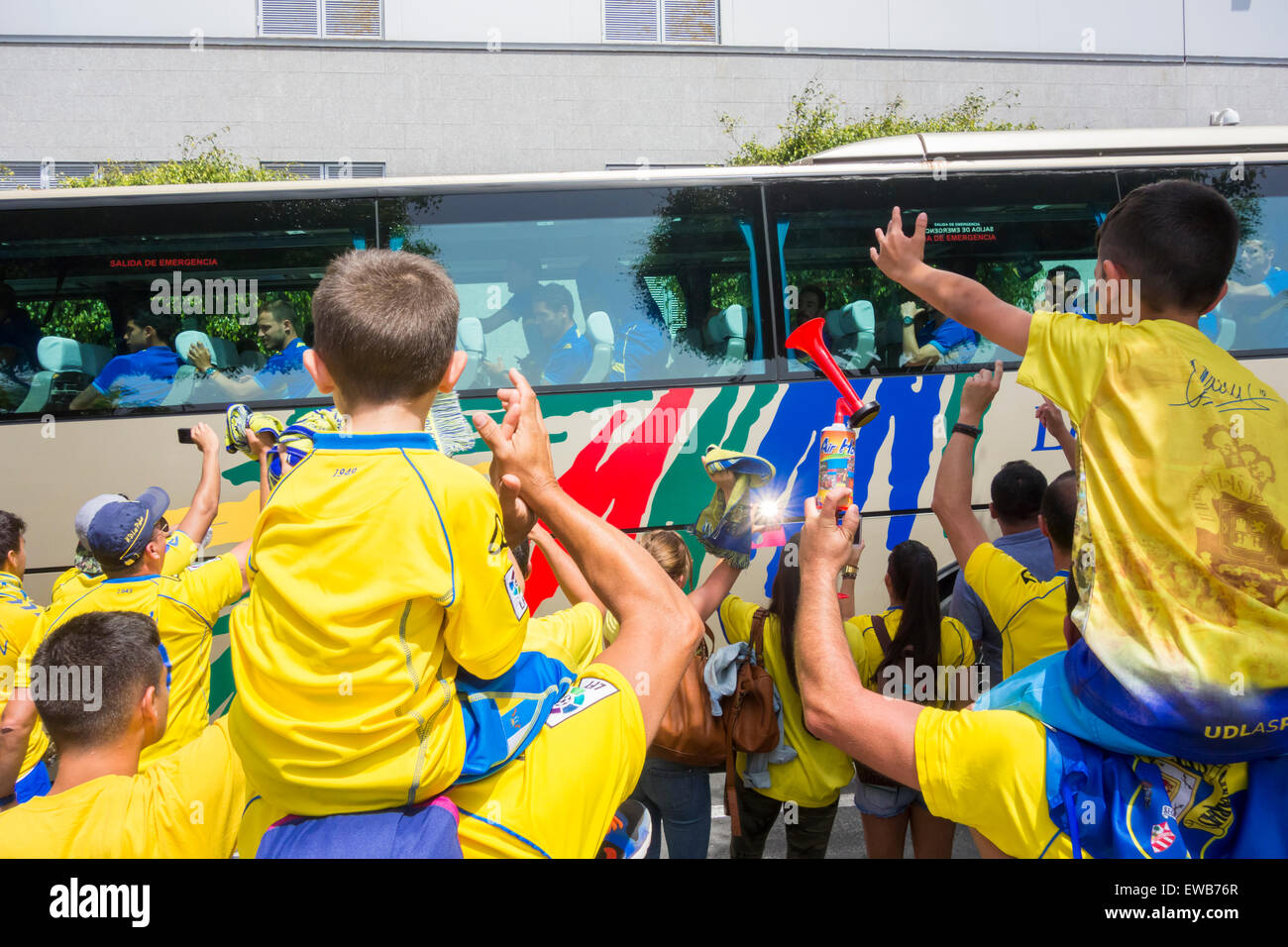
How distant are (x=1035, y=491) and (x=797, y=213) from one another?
3.10 m

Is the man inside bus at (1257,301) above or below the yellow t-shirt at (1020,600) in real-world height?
above

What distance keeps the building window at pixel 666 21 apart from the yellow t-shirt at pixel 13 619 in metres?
19.5

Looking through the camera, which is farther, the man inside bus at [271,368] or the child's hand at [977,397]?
the man inside bus at [271,368]

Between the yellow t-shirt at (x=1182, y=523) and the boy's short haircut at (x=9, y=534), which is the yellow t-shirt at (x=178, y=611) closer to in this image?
the boy's short haircut at (x=9, y=534)

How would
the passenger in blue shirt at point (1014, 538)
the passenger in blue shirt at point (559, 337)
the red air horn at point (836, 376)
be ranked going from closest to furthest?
the red air horn at point (836, 376) < the passenger in blue shirt at point (1014, 538) < the passenger in blue shirt at point (559, 337)

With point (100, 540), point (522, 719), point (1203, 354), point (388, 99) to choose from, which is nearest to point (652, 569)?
point (522, 719)

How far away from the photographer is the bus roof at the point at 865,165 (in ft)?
20.6

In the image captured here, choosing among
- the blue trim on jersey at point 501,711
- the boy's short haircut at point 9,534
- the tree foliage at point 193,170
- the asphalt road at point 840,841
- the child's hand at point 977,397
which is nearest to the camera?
the blue trim on jersey at point 501,711

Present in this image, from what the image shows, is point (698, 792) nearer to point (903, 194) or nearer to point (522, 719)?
point (522, 719)

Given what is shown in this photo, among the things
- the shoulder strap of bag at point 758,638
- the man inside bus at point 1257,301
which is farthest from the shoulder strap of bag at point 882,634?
the man inside bus at point 1257,301

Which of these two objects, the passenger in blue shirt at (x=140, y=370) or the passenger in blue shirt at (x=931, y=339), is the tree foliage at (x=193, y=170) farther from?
the passenger in blue shirt at (x=931, y=339)

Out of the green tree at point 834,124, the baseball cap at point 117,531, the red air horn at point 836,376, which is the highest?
the green tree at point 834,124

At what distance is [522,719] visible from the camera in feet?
5.43

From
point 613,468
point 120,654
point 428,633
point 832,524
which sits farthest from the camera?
point 613,468
